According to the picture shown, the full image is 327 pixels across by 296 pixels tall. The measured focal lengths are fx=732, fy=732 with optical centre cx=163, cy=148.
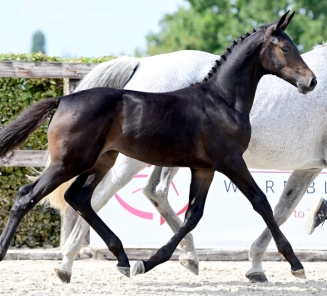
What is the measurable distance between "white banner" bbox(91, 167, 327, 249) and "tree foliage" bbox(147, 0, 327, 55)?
18894 mm

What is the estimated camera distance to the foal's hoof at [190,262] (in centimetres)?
610

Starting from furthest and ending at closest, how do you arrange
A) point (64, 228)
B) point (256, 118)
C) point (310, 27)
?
point (310, 27) → point (64, 228) → point (256, 118)

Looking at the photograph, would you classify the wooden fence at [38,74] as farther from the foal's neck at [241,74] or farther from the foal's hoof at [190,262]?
the foal's neck at [241,74]

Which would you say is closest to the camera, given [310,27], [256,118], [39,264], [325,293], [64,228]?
[325,293]

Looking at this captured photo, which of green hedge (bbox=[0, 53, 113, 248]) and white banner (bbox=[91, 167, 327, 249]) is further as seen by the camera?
green hedge (bbox=[0, 53, 113, 248])

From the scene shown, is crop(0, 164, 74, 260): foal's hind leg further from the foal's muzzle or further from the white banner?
the white banner

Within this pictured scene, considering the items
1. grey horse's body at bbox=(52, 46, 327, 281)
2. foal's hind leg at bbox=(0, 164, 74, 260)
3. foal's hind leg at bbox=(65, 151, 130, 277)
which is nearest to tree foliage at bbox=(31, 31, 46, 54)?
grey horse's body at bbox=(52, 46, 327, 281)

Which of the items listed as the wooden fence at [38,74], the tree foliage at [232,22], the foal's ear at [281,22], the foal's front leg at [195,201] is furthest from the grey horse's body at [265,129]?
the tree foliage at [232,22]

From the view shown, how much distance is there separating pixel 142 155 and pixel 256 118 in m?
1.34

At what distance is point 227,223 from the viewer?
24.3 ft

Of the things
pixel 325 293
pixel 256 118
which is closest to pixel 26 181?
pixel 256 118

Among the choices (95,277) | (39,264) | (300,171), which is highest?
(300,171)

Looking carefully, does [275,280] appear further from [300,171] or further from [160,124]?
[160,124]

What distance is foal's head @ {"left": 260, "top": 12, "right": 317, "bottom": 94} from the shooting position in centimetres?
485
